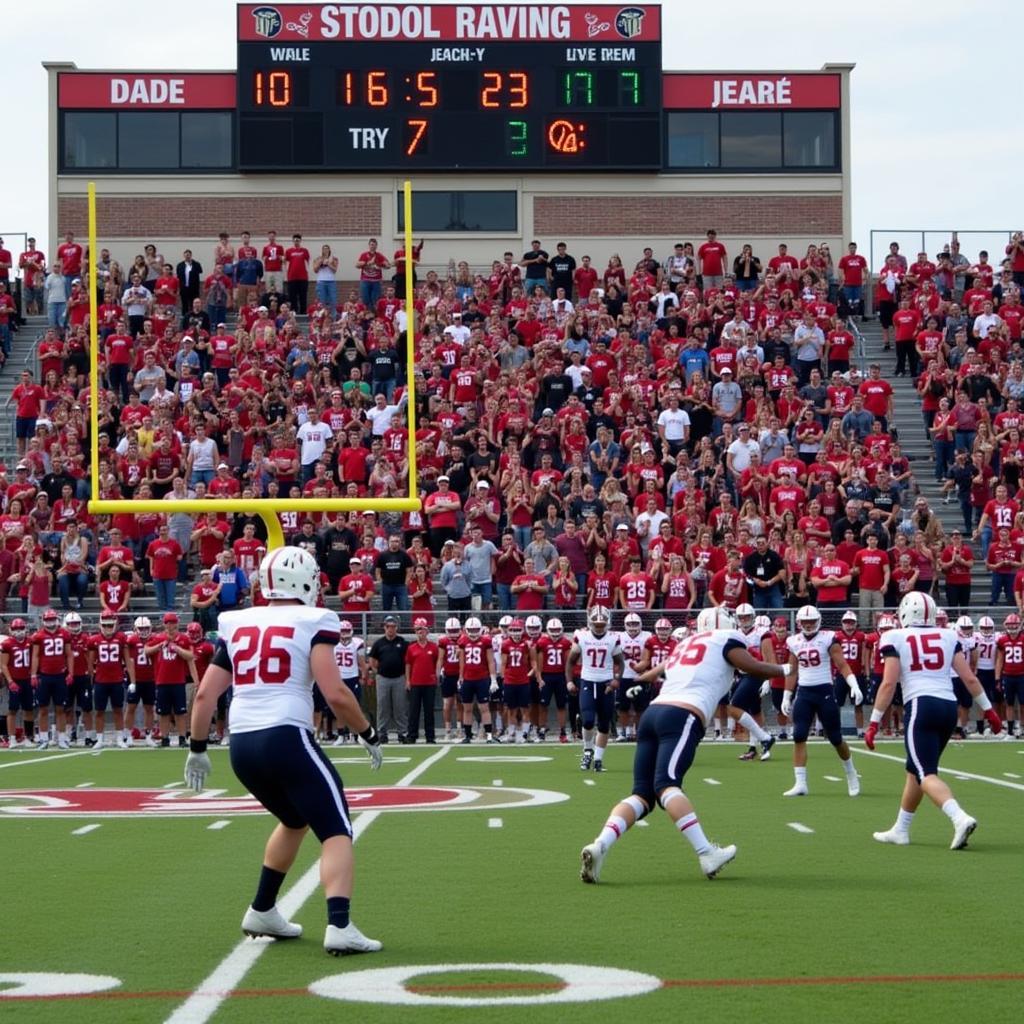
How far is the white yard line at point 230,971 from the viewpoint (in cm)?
601

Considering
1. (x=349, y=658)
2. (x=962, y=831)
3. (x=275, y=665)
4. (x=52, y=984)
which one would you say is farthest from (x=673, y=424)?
(x=52, y=984)

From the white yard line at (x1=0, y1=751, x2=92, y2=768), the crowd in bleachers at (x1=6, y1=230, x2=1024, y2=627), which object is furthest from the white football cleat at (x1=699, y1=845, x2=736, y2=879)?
the crowd in bleachers at (x1=6, y1=230, x2=1024, y2=627)

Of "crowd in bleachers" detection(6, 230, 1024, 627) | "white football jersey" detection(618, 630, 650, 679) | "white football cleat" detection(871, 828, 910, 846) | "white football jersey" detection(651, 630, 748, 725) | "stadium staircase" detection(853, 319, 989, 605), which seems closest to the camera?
"white football jersey" detection(651, 630, 748, 725)

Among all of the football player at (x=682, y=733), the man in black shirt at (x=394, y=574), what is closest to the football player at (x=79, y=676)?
the man in black shirt at (x=394, y=574)

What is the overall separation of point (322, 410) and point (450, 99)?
8.10 meters

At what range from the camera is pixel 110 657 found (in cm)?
2319

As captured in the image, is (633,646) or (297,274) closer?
(633,646)

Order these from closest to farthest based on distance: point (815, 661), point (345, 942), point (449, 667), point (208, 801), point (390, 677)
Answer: point (345, 942)
point (208, 801)
point (815, 661)
point (390, 677)
point (449, 667)

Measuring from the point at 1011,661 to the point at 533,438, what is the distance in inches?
283

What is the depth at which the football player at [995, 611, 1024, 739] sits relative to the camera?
923 inches

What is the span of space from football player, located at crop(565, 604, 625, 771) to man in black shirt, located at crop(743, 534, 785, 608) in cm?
456

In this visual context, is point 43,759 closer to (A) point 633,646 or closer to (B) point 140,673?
(B) point 140,673

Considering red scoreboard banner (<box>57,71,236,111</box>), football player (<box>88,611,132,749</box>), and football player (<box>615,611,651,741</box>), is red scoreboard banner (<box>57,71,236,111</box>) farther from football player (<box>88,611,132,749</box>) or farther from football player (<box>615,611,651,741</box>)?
football player (<box>615,611,651,741</box>)

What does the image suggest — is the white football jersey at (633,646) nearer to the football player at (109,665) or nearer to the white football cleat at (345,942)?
the football player at (109,665)
